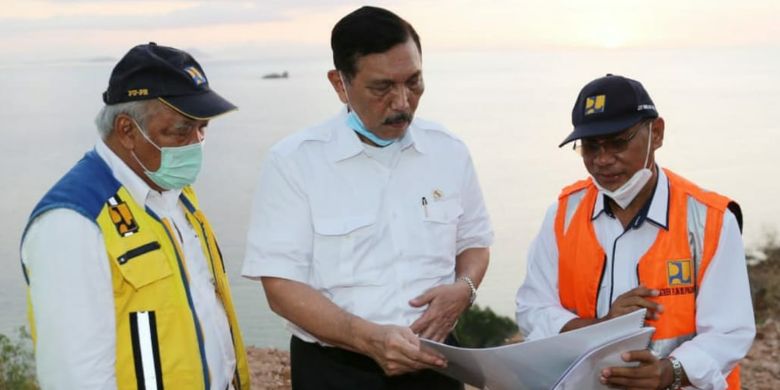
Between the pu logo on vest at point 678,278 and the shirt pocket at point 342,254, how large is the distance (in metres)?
0.91

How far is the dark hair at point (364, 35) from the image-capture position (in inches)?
111

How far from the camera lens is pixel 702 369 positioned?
8.85 feet

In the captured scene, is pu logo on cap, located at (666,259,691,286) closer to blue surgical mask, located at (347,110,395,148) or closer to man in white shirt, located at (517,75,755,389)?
man in white shirt, located at (517,75,755,389)

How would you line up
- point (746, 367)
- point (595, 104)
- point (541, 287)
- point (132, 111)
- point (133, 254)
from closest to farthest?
point (133, 254), point (132, 111), point (595, 104), point (541, 287), point (746, 367)

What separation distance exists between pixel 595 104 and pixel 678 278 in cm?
60

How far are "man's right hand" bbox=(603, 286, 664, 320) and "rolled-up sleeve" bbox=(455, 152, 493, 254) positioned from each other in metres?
0.58

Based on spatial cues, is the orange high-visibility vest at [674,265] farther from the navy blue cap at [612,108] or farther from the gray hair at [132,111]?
the gray hair at [132,111]

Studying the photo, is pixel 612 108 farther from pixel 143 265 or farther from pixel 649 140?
pixel 143 265

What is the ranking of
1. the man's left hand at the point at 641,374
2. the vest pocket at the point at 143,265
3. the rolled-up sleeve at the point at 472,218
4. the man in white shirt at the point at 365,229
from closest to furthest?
the vest pocket at the point at 143,265 → the man's left hand at the point at 641,374 → the man in white shirt at the point at 365,229 → the rolled-up sleeve at the point at 472,218

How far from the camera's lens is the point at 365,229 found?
2.94m

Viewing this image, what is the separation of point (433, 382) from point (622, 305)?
0.73 metres

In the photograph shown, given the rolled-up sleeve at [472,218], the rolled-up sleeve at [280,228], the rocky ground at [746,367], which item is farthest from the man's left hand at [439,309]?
the rocky ground at [746,367]

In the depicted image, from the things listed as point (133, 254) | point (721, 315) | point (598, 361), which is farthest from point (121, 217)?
point (721, 315)

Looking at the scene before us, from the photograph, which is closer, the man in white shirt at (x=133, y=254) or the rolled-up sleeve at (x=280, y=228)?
the man in white shirt at (x=133, y=254)
